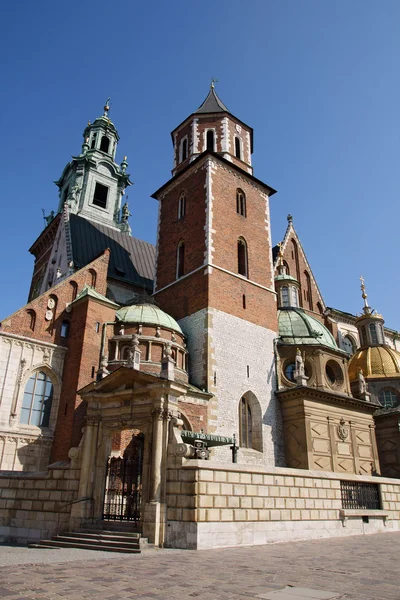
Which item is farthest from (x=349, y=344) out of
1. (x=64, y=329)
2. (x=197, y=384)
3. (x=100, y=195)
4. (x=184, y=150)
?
(x=100, y=195)

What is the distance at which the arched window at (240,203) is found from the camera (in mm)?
28455

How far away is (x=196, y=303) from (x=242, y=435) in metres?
6.94

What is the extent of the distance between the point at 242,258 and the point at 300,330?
5.30m

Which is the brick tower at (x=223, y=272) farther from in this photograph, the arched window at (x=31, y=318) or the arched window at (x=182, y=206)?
the arched window at (x=31, y=318)

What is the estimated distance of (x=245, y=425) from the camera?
2238 centimetres

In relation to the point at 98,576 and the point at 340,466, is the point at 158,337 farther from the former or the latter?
the point at 98,576

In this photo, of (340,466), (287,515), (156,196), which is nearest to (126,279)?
(156,196)

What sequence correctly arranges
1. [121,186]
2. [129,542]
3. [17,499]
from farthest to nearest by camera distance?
[121,186] < [17,499] < [129,542]

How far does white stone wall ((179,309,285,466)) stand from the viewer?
70.0 ft

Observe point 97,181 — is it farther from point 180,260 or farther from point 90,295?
point 90,295

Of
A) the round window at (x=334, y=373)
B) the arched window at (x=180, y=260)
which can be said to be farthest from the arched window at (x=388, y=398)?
the arched window at (x=180, y=260)

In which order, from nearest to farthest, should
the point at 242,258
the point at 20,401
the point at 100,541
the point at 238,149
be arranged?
1. the point at 100,541
2. the point at 20,401
3. the point at 242,258
4. the point at 238,149

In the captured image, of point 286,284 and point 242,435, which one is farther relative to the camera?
point 286,284

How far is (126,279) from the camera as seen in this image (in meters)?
31.0
